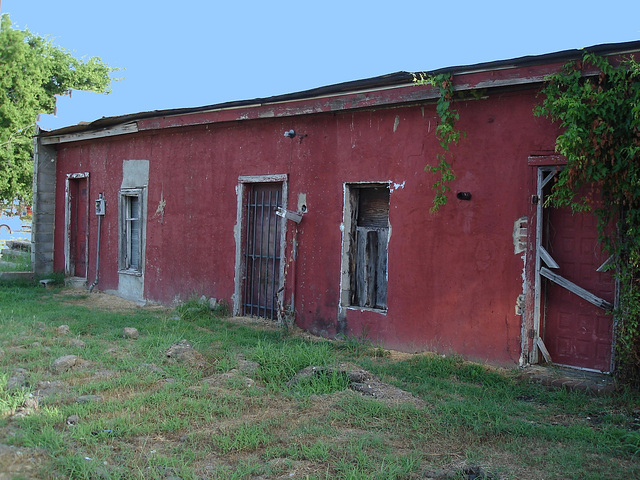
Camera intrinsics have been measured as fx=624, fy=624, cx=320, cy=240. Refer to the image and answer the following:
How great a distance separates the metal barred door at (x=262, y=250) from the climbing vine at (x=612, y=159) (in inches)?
180

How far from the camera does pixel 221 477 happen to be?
12.7 feet

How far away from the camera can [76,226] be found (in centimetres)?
1391

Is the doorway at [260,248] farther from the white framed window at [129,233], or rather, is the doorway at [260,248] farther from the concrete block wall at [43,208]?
the concrete block wall at [43,208]

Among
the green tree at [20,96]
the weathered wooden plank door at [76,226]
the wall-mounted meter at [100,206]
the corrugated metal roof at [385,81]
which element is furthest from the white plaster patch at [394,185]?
the green tree at [20,96]

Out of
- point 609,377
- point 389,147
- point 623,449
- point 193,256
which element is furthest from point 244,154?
point 623,449

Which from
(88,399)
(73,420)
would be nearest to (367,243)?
(88,399)

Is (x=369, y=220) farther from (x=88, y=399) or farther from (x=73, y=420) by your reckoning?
(x=73, y=420)

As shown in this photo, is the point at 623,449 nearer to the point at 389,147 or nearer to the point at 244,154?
the point at 389,147

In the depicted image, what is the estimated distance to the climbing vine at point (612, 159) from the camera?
564 centimetres

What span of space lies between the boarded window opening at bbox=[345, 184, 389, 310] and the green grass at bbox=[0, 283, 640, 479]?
105 centimetres

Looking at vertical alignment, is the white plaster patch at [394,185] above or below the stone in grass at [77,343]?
above

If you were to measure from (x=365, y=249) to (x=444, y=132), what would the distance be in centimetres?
209

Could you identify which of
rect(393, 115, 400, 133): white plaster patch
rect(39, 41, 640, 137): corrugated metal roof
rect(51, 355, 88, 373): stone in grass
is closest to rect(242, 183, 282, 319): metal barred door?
rect(39, 41, 640, 137): corrugated metal roof

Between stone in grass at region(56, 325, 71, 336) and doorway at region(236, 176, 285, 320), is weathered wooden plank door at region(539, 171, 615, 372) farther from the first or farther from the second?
stone in grass at region(56, 325, 71, 336)
